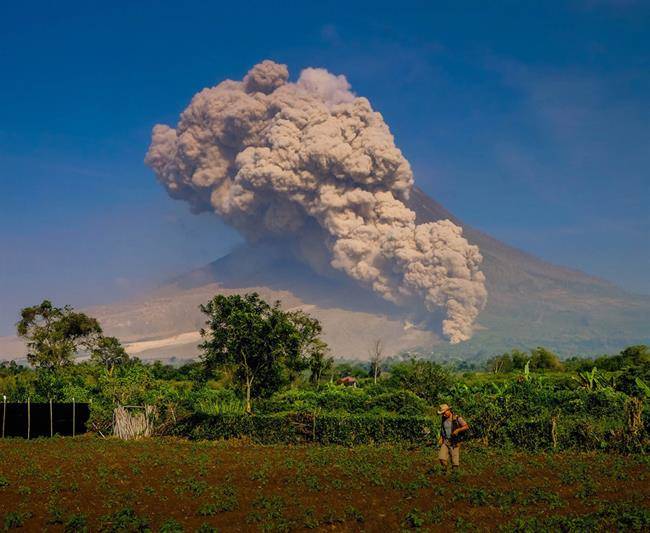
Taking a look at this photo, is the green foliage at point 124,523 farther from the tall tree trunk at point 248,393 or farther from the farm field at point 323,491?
the tall tree trunk at point 248,393

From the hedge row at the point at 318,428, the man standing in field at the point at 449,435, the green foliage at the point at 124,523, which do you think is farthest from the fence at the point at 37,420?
the green foliage at the point at 124,523

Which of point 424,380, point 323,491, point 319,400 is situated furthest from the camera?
point 424,380

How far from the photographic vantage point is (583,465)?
29.2 m

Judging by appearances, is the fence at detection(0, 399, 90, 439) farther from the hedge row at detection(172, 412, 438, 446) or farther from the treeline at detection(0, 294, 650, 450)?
the hedge row at detection(172, 412, 438, 446)

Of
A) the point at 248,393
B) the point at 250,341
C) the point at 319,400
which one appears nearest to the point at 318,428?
the point at 319,400

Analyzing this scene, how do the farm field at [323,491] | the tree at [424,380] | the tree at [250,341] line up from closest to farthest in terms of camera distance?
1. the farm field at [323,491]
2. the tree at [250,341]
3. the tree at [424,380]

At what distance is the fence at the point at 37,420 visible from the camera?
46719mm

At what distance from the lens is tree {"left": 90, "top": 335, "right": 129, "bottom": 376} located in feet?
289

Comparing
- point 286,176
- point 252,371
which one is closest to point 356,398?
point 252,371

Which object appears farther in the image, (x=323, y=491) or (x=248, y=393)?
(x=248, y=393)

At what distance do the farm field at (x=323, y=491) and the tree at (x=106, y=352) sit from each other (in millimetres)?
52578

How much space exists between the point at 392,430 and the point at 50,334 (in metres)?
52.3

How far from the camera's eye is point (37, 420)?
4678cm

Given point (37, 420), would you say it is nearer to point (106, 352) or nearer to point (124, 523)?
point (124, 523)
